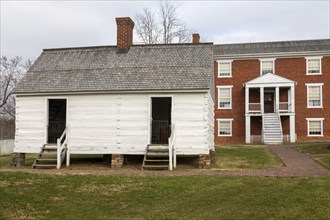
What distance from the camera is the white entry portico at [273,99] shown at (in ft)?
110

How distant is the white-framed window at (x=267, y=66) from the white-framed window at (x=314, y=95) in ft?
11.5

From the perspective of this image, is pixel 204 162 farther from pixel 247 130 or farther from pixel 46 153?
pixel 247 130

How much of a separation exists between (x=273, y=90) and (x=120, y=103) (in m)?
22.4

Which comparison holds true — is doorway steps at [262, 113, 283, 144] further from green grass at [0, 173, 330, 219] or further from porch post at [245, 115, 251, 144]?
green grass at [0, 173, 330, 219]

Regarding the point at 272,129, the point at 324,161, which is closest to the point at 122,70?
the point at 324,161

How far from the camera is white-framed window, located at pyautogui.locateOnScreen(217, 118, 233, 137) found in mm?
37000

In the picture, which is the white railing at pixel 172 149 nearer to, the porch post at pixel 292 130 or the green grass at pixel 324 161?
the green grass at pixel 324 161

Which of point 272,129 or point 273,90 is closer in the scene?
point 272,129

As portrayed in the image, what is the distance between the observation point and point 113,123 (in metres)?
17.5

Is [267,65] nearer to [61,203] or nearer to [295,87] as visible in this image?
[295,87]

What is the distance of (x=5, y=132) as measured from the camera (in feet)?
145

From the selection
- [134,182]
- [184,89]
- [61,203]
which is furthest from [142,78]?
[61,203]

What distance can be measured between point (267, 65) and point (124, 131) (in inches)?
896

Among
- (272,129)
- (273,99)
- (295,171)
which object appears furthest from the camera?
(273,99)
